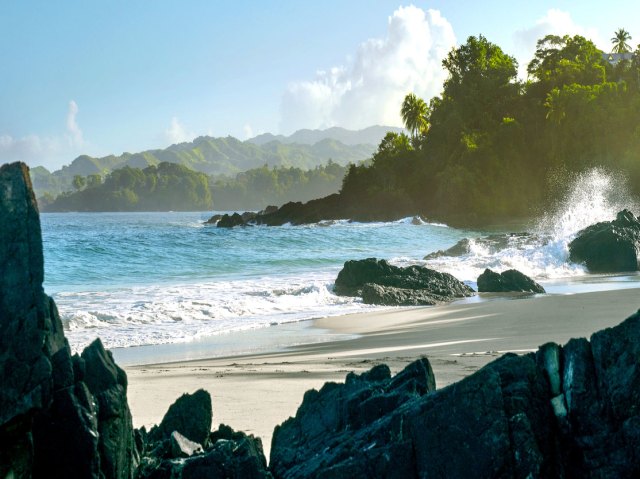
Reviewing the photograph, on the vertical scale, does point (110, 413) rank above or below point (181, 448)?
above

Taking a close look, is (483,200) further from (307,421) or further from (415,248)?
(307,421)

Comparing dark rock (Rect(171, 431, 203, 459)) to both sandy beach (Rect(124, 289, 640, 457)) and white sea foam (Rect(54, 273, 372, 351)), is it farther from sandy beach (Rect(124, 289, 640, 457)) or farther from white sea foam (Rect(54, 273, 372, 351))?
white sea foam (Rect(54, 273, 372, 351))

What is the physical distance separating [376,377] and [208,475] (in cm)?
125

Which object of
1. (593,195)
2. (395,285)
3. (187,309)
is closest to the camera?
(187,309)

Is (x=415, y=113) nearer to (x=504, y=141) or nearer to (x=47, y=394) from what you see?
(x=504, y=141)

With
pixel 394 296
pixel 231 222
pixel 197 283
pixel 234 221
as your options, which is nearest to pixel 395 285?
pixel 394 296

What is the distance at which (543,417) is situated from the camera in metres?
3.26

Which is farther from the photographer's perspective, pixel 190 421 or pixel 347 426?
pixel 190 421

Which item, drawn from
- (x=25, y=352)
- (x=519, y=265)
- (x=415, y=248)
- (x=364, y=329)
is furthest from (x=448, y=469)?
(x=415, y=248)

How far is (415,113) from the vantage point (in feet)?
283

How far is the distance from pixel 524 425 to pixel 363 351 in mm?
6494

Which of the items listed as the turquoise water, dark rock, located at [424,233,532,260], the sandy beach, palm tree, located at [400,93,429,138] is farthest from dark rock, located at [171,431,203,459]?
palm tree, located at [400,93,429,138]

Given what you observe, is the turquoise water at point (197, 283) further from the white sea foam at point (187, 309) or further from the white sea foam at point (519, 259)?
the white sea foam at point (519, 259)

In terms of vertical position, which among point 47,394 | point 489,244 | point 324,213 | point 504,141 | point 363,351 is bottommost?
point 363,351
